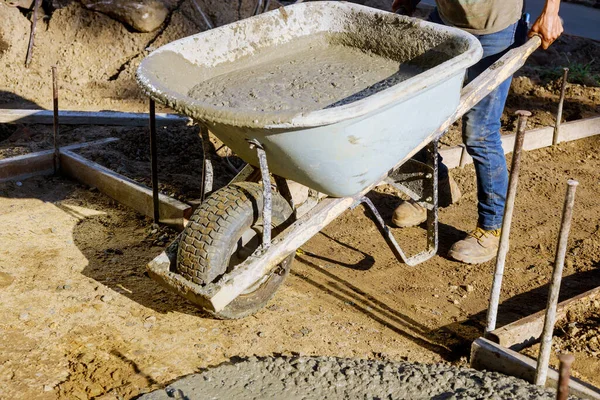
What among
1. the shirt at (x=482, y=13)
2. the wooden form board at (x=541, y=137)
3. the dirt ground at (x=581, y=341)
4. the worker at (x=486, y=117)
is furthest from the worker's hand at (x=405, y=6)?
the dirt ground at (x=581, y=341)

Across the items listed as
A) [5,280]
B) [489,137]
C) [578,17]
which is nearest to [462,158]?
[489,137]

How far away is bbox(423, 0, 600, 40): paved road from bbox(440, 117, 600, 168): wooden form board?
3164 millimetres

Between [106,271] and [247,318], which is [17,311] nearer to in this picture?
[106,271]

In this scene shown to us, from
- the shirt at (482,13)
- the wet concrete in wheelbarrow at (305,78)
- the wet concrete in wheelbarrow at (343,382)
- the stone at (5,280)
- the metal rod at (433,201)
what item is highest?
the shirt at (482,13)

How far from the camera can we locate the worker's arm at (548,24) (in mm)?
3520

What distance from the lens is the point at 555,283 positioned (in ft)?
8.38

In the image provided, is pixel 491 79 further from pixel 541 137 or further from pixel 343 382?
pixel 541 137

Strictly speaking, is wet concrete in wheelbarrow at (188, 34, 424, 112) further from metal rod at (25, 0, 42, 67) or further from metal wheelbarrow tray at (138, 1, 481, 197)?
metal rod at (25, 0, 42, 67)

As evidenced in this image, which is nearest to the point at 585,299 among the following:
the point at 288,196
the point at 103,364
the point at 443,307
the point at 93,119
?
the point at 443,307

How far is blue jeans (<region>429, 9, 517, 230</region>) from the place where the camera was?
12.6ft

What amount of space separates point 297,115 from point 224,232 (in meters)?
0.69

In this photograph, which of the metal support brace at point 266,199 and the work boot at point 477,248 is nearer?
the metal support brace at point 266,199

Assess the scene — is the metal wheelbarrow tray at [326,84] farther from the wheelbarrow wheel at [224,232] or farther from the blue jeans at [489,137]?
the blue jeans at [489,137]

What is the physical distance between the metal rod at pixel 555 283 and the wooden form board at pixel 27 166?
11.1 ft
